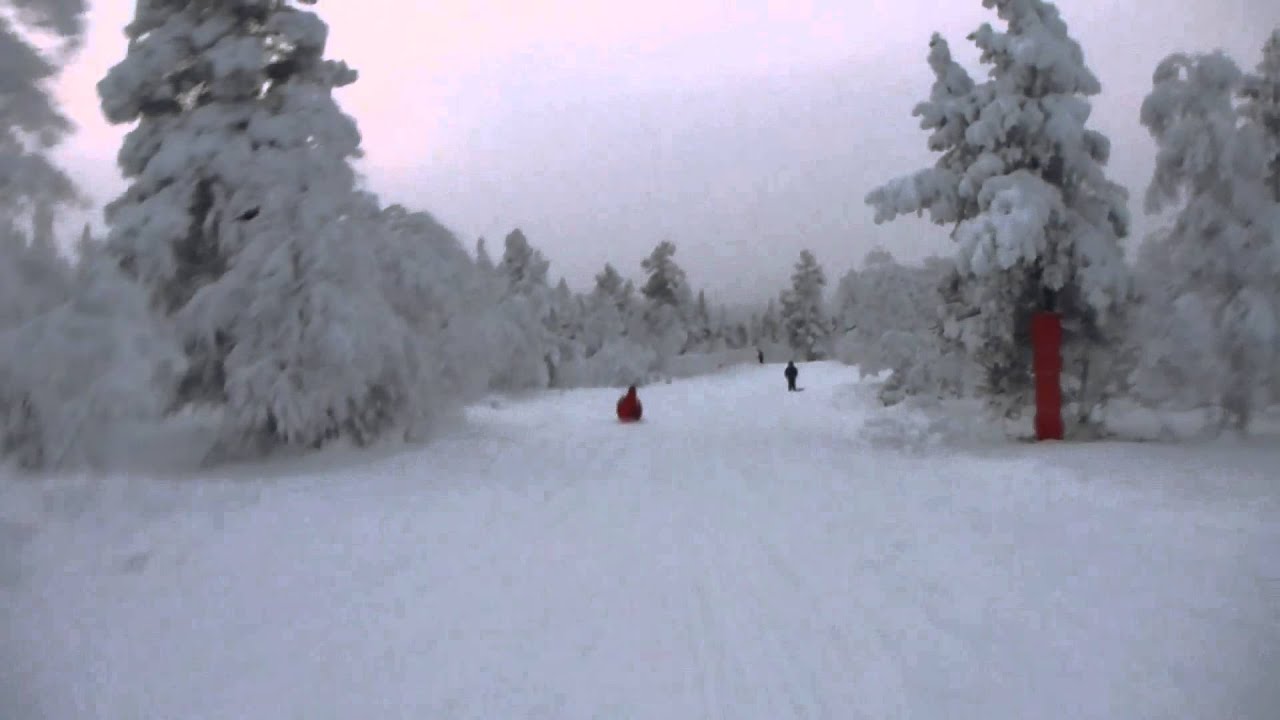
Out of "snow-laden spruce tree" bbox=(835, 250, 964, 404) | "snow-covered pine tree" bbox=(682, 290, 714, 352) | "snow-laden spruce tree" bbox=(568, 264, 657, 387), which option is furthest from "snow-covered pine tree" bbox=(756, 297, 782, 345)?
"snow-laden spruce tree" bbox=(835, 250, 964, 404)

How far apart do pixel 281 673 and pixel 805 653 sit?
3.07 metres

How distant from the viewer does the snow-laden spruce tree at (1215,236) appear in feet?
44.2

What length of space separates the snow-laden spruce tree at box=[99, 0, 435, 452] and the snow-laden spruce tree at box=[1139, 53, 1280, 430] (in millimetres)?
12832

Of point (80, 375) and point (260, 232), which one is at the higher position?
point (260, 232)

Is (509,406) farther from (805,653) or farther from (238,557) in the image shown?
(805,653)

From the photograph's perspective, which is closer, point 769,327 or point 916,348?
point 916,348

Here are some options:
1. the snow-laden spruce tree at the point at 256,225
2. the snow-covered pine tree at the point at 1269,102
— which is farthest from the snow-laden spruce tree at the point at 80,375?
the snow-covered pine tree at the point at 1269,102

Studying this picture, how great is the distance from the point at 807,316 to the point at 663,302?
25271mm

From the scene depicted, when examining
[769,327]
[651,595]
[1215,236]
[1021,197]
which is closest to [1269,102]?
[1215,236]

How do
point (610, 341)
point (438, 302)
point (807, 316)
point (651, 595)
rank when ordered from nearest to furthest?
point (651, 595) < point (438, 302) < point (610, 341) < point (807, 316)

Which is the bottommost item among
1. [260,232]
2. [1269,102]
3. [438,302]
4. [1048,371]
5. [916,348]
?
[1048,371]

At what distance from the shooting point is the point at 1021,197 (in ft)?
45.5

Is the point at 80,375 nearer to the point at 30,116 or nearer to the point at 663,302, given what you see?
the point at 30,116

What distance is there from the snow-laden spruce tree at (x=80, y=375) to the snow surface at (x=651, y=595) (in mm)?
793
